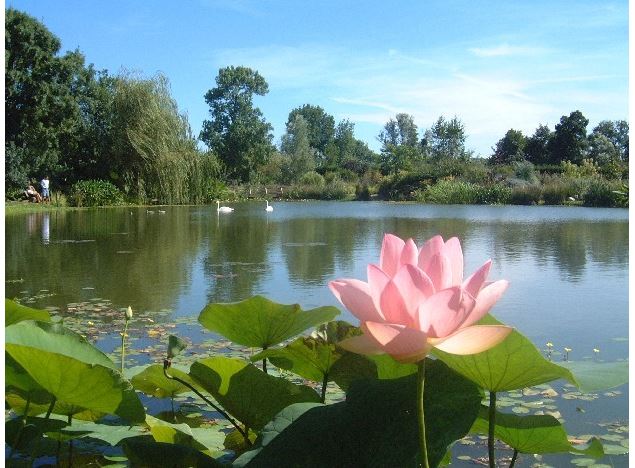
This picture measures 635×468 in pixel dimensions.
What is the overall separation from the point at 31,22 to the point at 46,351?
20.5 ft

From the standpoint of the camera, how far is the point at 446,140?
53.8ft

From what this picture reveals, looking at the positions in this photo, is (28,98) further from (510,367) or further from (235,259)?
(510,367)

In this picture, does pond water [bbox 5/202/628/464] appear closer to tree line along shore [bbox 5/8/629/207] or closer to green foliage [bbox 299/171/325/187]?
tree line along shore [bbox 5/8/629/207]

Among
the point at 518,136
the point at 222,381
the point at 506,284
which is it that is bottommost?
the point at 222,381

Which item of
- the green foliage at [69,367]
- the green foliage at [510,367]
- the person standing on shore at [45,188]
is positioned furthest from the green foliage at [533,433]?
the person standing on shore at [45,188]

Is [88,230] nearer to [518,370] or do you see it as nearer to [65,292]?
[65,292]

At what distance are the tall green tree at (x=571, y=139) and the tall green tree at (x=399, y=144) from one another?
2603 millimetres

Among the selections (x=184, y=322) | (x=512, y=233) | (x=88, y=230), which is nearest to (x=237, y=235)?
(x=88, y=230)

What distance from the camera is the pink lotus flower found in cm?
33

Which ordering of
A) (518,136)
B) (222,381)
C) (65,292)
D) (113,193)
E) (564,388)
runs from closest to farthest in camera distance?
(222,381), (564,388), (65,292), (113,193), (518,136)

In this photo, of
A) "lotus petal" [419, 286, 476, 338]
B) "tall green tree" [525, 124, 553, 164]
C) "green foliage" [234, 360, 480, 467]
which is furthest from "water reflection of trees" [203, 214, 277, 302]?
"tall green tree" [525, 124, 553, 164]

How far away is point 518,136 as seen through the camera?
1455 centimetres

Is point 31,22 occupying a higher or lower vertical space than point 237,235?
higher

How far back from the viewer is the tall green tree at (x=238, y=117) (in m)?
11.0
